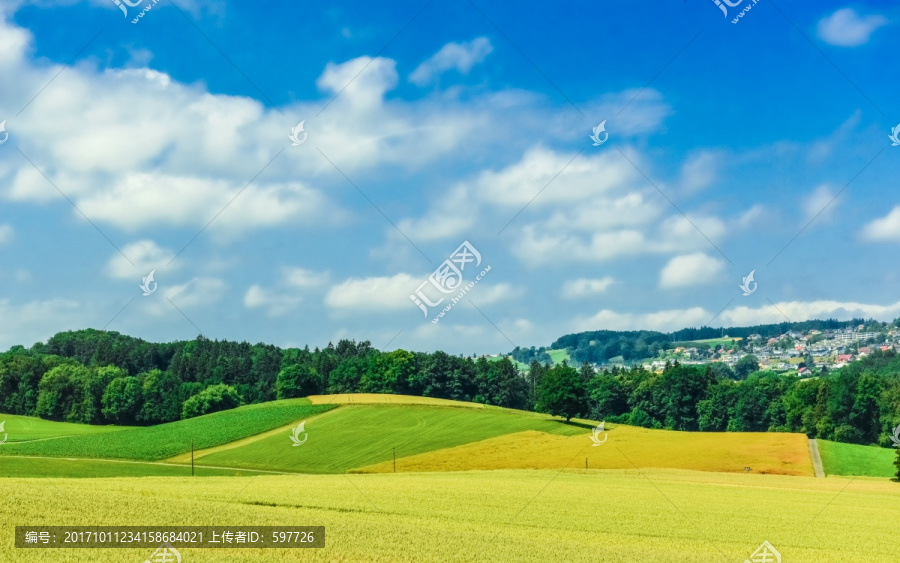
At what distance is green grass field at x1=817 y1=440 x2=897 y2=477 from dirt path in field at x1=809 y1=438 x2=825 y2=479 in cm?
41

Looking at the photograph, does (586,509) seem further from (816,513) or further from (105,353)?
(105,353)

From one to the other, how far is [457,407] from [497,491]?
236 ft

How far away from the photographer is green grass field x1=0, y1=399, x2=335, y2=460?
94.7m

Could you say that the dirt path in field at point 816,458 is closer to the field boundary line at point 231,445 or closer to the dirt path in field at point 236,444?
the dirt path in field at point 236,444

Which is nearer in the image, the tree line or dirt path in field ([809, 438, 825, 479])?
dirt path in field ([809, 438, 825, 479])

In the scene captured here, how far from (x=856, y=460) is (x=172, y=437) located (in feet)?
276

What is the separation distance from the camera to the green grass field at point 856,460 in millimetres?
74125

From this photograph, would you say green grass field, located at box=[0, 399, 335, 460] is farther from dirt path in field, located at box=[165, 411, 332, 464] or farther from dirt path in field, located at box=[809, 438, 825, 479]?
dirt path in field, located at box=[809, 438, 825, 479]

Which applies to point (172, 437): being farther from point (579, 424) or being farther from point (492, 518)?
point (492, 518)

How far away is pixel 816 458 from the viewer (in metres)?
78.8

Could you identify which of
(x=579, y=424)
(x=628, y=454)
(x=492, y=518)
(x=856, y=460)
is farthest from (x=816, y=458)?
(x=492, y=518)

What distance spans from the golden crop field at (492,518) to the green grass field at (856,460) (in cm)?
2396

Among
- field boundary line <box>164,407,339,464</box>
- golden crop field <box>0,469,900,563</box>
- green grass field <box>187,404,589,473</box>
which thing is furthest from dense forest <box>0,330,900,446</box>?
golden crop field <box>0,469,900,563</box>

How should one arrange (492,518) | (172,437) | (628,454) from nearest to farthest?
(492,518) → (628,454) → (172,437)
